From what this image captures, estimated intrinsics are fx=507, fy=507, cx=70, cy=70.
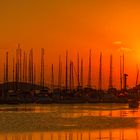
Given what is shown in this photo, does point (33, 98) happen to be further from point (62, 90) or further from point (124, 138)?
point (124, 138)

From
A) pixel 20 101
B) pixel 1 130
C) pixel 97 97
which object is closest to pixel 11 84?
pixel 20 101

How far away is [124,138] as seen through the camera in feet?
94.4

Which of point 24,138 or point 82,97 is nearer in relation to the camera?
point 24,138

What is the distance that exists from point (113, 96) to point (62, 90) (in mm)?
14090

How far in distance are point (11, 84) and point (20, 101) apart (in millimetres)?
3960

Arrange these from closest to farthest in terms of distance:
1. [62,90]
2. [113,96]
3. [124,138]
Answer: [124,138] < [62,90] < [113,96]

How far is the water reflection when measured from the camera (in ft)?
94.9

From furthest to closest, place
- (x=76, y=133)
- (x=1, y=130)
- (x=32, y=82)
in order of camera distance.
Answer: (x=32, y=82)
(x=1, y=130)
(x=76, y=133)

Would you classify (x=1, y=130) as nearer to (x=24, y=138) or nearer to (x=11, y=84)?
(x=24, y=138)

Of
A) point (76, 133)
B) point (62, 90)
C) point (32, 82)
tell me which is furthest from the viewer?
point (62, 90)

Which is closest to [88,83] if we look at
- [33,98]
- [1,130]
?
[33,98]

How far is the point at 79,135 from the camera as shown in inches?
1195

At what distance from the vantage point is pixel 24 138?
2894 centimetres

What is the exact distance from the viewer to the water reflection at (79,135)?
28922 mm
